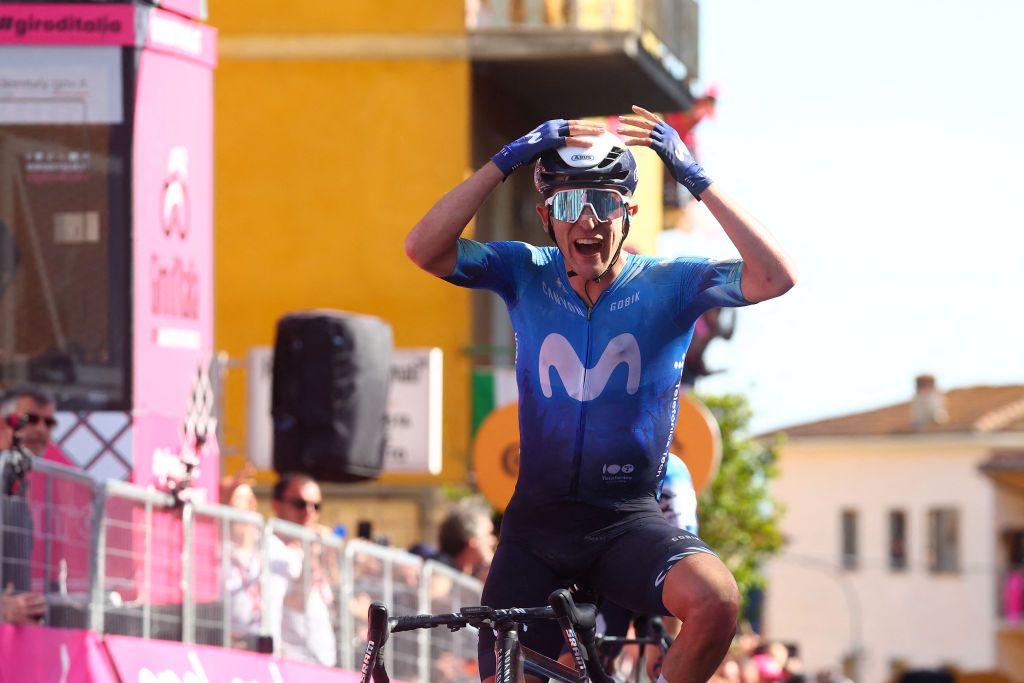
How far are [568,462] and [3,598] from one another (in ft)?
8.54

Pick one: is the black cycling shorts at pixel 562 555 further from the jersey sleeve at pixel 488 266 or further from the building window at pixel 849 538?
the building window at pixel 849 538

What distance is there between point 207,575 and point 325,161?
47.9 feet

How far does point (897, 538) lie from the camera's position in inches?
2960

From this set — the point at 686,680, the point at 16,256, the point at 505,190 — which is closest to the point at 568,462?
the point at 686,680

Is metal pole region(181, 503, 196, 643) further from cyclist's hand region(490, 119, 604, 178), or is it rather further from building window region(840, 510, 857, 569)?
building window region(840, 510, 857, 569)

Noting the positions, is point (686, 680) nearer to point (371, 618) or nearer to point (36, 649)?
point (371, 618)

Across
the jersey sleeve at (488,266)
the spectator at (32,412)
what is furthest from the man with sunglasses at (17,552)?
the jersey sleeve at (488,266)

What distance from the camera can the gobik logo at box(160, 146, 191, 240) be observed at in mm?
11062

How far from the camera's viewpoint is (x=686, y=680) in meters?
5.90

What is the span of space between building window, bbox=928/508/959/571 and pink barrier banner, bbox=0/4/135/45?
63626 mm

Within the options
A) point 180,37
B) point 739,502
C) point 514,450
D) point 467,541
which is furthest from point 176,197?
point 739,502

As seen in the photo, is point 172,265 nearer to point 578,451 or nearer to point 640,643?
point 640,643

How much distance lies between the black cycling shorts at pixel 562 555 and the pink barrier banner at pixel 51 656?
2090 mm

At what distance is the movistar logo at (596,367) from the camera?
635cm
